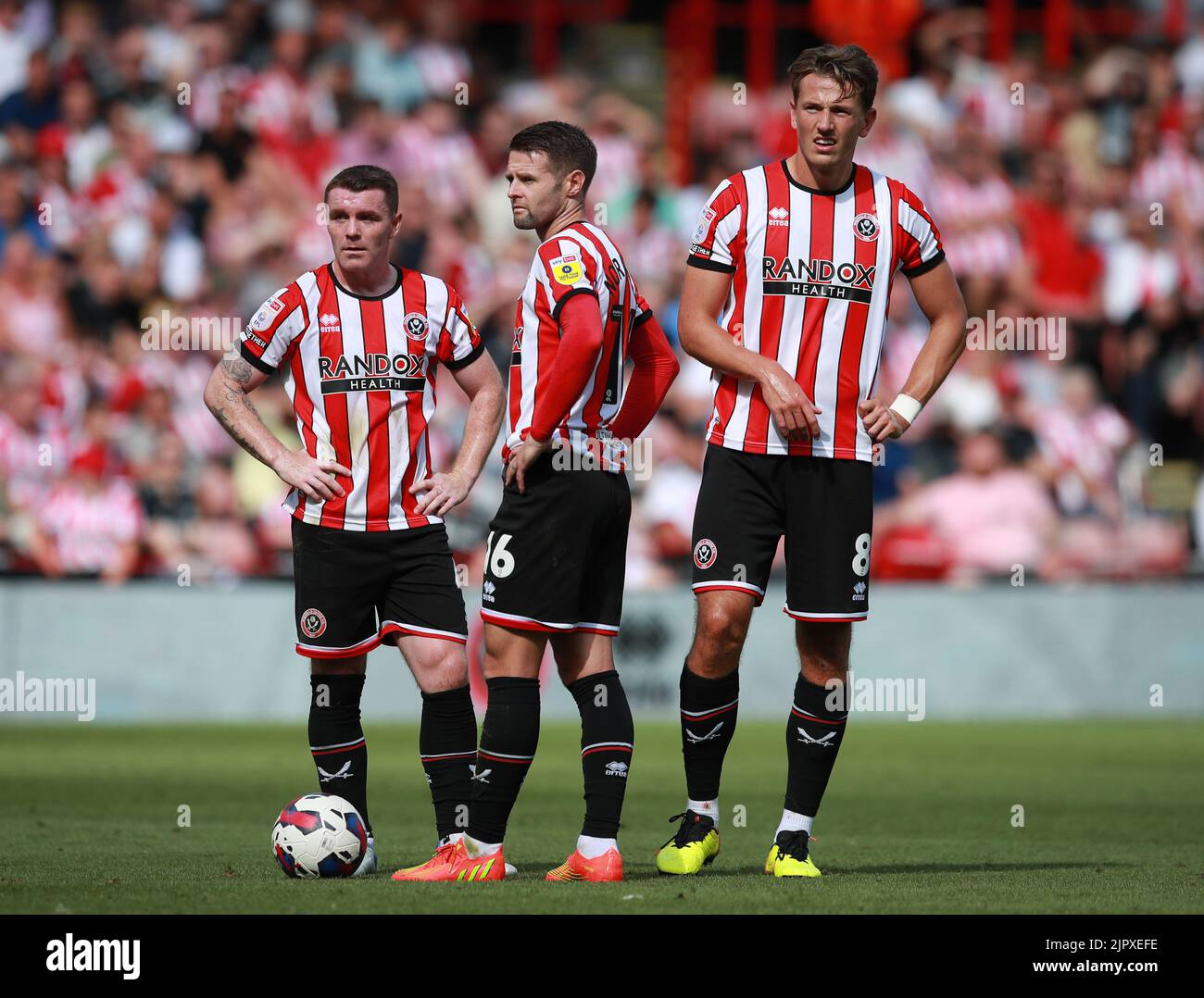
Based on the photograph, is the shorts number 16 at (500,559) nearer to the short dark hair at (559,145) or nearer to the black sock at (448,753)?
the black sock at (448,753)

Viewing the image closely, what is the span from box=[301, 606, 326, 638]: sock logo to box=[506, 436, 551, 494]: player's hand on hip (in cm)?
89

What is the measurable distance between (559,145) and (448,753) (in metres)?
2.08

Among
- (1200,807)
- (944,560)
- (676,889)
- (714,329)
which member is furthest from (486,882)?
(944,560)

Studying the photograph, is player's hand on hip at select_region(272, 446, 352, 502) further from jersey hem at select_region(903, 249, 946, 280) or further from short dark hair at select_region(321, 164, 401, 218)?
jersey hem at select_region(903, 249, 946, 280)

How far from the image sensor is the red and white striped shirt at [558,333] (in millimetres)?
6195

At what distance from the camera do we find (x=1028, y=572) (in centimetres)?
1536

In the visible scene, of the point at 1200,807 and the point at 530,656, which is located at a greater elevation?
the point at 530,656

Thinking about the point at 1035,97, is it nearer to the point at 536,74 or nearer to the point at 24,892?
the point at 536,74

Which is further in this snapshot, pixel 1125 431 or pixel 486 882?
pixel 1125 431

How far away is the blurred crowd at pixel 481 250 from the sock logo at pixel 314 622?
796cm

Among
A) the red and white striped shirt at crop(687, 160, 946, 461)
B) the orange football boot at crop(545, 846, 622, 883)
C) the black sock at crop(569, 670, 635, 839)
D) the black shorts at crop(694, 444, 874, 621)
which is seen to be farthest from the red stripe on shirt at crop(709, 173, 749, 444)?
the orange football boot at crop(545, 846, 622, 883)

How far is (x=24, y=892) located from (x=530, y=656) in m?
1.71

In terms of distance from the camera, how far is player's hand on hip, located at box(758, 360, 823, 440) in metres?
6.43
